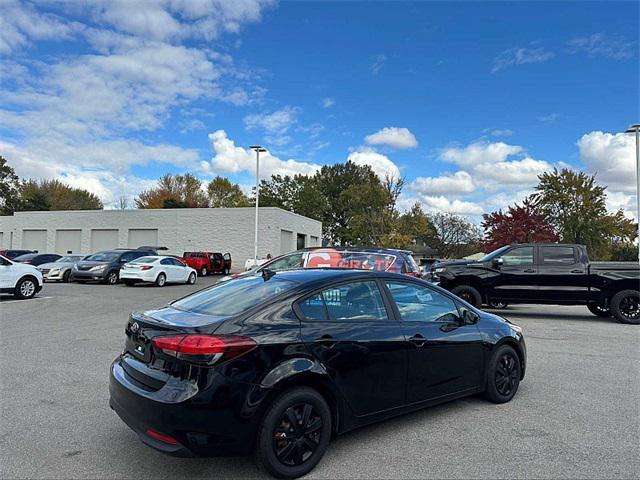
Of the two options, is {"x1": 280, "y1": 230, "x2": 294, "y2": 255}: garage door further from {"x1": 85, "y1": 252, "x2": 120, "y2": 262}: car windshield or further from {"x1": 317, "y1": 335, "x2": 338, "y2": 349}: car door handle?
{"x1": 317, "y1": 335, "x2": 338, "y2": 349}: car door handle

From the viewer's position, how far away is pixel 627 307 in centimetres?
1130

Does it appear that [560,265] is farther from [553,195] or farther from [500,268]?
[553,195]

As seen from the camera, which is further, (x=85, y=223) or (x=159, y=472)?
(x=85, y=223)

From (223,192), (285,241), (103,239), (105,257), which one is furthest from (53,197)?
(105,257)

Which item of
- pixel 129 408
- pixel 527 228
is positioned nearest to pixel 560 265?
pixel 129 408

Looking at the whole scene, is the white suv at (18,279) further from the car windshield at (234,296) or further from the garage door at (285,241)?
the garage door at (285,241)

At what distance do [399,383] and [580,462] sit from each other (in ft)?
4.97

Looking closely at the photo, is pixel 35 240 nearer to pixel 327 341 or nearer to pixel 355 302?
pixel 355 302

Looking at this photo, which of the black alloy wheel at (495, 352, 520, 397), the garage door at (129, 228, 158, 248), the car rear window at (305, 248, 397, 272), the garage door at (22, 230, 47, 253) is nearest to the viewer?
the black alloy wheel at (495, 352, 520, 397)

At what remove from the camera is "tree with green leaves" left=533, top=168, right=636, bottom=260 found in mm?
35469

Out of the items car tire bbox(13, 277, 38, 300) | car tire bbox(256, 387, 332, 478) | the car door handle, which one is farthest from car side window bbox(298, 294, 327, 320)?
car tire bbox(13, 277, 38, 300)

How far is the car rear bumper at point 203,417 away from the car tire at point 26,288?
13.6 meters

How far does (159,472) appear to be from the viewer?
3.49 meters

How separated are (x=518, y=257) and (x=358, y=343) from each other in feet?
31.9
